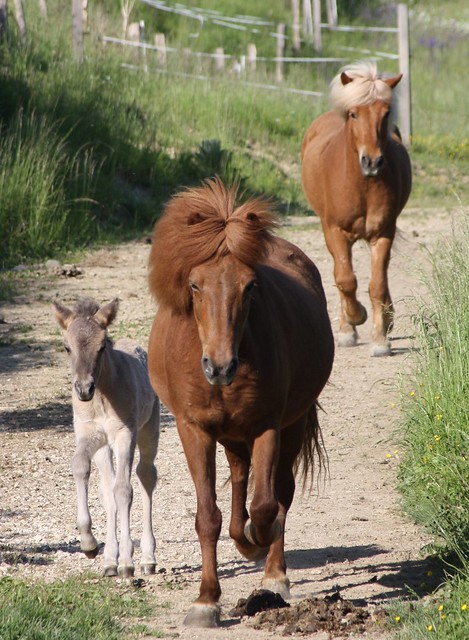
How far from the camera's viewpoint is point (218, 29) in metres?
28.6

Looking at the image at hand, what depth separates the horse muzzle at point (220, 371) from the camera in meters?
4.24

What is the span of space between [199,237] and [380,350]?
18.4 feet

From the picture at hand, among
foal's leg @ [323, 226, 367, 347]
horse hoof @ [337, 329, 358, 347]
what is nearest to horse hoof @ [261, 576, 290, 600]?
foal's leg @ [323, 226, 367, 347]

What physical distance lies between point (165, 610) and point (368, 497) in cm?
211

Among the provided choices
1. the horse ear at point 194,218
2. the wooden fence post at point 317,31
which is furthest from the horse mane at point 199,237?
the wooden fence post at point 317,31

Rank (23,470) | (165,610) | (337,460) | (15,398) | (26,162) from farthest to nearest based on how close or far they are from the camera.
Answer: (26,162), (15,398), (337,460), (23,470), (165,610)

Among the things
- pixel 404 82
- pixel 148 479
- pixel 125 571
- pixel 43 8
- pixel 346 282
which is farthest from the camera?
pixel 404 82

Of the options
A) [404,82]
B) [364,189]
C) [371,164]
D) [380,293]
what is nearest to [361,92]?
[371,164]

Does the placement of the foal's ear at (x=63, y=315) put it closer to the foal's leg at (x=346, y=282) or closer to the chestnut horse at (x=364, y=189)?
the chestnut horse at (x=364, y=189)

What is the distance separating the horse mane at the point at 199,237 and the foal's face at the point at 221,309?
73 millimetres

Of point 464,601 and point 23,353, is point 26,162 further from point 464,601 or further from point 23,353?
point 464,601

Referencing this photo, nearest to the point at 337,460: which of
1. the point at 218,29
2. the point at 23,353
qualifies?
the point at 23,353

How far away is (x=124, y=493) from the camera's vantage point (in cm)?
542

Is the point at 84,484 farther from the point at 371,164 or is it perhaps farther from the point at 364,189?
the point at 364,189
